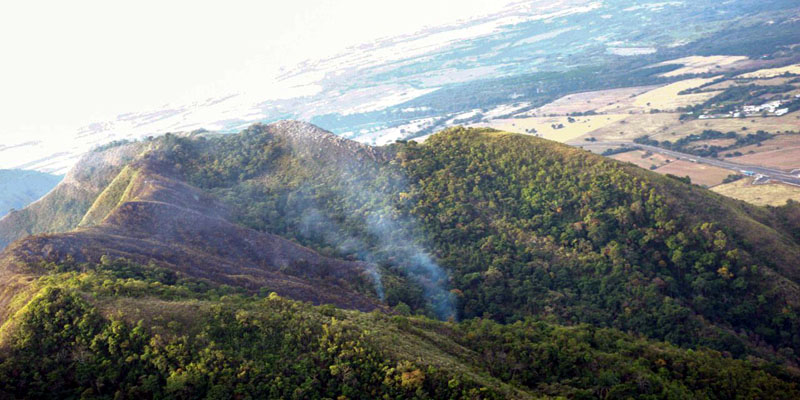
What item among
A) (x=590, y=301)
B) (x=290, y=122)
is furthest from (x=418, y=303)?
(x=290, y=122)

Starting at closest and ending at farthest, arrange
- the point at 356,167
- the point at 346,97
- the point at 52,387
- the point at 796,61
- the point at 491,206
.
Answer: the point at 52,387 → the point at 491,206 → the point at 356,167 → the point at 796,61 → the point at 346,97

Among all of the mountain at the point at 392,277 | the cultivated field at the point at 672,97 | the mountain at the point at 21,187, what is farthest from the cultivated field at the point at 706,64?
the mountain at the point at 21,187

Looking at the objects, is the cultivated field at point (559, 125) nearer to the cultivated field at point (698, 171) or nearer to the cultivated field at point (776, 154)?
the cultivated field at point (698, 171)

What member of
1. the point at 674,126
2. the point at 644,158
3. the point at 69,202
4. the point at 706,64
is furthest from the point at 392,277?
the point at 706,64

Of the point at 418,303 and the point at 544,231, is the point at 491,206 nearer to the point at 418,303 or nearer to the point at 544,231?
the point at 544,231

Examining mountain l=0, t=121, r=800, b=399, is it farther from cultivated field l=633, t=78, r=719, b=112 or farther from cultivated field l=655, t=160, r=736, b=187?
cultivated field l=633, t=78, r=719, b=112
